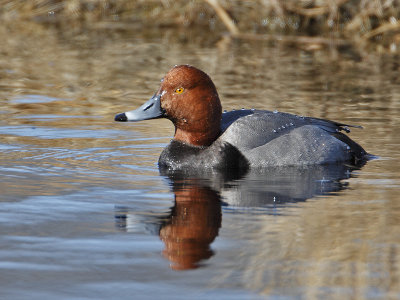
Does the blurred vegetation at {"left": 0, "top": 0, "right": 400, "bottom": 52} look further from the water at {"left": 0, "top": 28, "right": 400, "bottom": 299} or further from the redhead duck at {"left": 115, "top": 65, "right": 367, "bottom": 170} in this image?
the redhead duck at {"left": 115, "top": 65, "right": 367, "bottom": 170}

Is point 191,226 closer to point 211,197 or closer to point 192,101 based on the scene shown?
point 211,197

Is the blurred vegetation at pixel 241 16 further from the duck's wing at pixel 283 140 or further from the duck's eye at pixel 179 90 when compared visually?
the duck's eye at pixel 179 90

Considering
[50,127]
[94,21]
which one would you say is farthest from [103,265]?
[94,21]

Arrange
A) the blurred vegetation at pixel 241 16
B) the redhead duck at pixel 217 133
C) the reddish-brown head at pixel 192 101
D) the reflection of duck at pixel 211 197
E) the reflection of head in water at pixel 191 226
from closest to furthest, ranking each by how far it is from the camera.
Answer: the reflection of head in water at pixel 191 226 → the reflection of duck at pixel 211 197 → the redhead duck at pixel 217 133 → the reddish-brown head at pixel 192 101 → the blurred vegetation at pixel 241 16

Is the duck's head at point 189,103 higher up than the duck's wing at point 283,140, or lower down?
higher up

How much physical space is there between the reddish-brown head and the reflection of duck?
1.55 feet

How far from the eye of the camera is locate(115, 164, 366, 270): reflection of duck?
4.32 m

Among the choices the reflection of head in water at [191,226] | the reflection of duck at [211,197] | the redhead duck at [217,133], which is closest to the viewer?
the reflection of head in water at [191,226]

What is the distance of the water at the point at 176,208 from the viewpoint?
374cm

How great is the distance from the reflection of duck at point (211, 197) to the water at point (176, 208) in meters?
0.01

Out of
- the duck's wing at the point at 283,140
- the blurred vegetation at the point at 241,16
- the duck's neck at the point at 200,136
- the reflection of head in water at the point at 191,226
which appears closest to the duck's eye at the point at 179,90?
the duck's neck at the point at 200,136

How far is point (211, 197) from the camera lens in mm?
5539

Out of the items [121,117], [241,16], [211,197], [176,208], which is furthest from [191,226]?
[241,16]

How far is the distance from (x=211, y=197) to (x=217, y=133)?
1319mm
